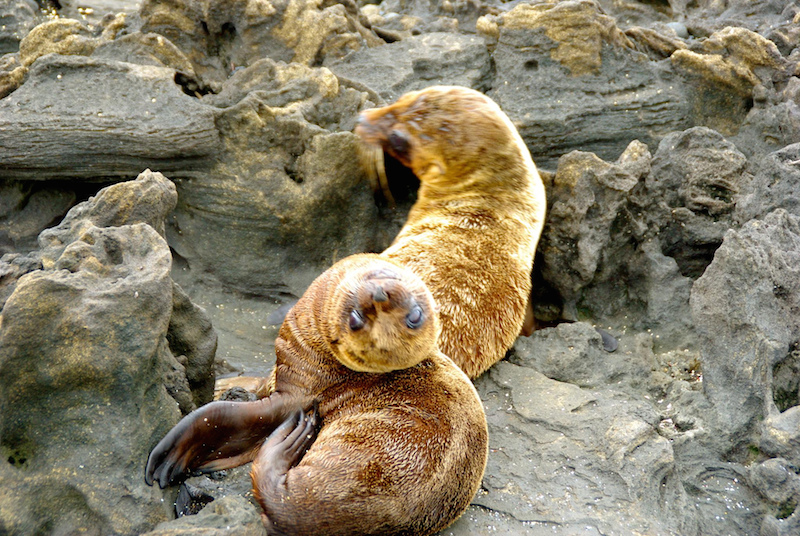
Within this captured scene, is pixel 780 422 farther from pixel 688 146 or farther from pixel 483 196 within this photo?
pixel 688 146

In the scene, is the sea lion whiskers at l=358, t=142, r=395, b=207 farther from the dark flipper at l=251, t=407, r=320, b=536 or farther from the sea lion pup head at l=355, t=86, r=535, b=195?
the dark flipper at l=251, t=407, r=320, b=536

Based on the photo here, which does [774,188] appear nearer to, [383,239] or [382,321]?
[383,239]

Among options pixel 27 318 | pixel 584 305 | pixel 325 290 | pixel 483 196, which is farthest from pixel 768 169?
pixel 27 318

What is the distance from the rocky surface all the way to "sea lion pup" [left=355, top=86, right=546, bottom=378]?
0.35m

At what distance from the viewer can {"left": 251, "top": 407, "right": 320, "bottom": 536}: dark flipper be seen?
10.4ft

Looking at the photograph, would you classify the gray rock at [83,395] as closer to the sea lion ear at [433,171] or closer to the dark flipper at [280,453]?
the dark flipper at [280,453]

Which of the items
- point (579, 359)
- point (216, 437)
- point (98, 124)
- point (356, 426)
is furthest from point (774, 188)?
point (98, 124)

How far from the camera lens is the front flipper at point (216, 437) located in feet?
10.7

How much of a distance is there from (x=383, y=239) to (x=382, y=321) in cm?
276

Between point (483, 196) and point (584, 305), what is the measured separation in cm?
132

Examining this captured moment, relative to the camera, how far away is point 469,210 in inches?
201

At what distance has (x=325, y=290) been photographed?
3678 mm

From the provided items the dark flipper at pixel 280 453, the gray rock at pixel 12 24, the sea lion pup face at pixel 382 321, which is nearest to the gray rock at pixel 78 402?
the dark flipper at pixel 280 453

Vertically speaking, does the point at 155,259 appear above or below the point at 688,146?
above
